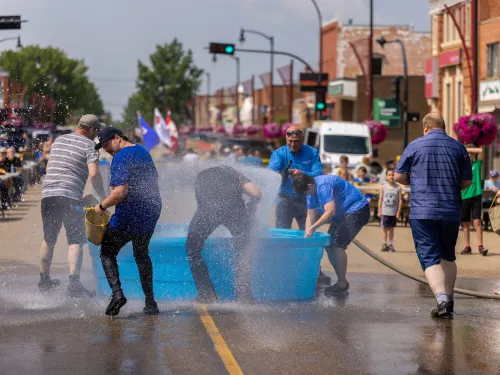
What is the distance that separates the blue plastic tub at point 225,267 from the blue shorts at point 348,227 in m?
0.74

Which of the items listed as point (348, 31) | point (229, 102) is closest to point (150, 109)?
point (229, 102)

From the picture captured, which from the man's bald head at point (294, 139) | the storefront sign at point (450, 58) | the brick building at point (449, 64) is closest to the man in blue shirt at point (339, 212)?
the man's bald head at point (294, 139)

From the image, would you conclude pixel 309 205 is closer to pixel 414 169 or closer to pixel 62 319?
pixel 414 169

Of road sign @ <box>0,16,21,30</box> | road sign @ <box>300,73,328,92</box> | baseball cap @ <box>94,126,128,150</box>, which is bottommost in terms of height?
baseball cap @ <box>94,126,128,150</box>

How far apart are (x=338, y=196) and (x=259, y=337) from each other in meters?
3.08

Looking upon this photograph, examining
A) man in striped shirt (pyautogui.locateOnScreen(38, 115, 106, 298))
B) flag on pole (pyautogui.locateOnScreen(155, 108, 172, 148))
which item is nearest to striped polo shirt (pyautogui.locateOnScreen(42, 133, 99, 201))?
man in striped shirt (pyautogui.locateOnScreen(38, 115, 106, 298))

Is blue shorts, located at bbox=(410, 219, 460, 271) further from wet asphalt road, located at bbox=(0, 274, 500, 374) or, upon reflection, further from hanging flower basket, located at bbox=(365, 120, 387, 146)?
hanging flower basket, located at bbox=(365, 120, 387, 146)

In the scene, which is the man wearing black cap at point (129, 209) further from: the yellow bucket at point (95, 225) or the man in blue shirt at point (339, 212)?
the man in blue shirt at point (339, 212)

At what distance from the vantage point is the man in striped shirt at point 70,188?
10.7m

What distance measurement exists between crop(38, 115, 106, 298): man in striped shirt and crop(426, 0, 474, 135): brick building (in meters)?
32.1

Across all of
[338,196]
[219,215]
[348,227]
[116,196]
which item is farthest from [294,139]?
[116,196]

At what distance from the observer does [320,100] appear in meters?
39.2

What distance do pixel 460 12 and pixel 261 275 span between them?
35.7 metres

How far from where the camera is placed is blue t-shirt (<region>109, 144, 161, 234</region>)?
9.41 meters
